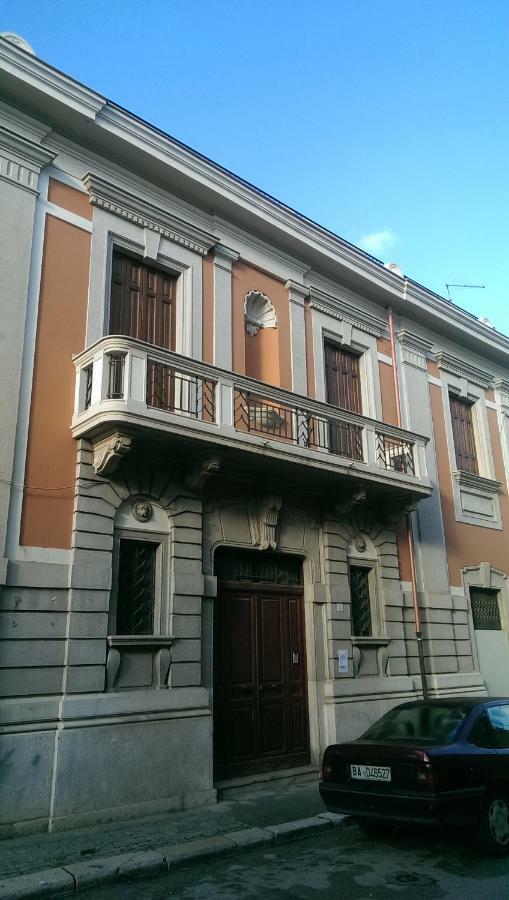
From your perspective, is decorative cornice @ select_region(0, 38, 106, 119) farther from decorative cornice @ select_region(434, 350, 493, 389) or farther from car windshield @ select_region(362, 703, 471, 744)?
decorative cornice @ select_region(434, 350, 493, 389)

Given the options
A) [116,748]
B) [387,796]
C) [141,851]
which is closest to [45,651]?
[116,748]

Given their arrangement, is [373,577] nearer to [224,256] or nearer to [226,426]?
[226,426]

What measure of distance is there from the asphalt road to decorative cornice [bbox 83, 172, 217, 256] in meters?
8.36

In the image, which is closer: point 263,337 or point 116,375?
point 116,375

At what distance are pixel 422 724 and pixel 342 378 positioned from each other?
7.42 metres

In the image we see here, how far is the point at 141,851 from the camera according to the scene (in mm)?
6309

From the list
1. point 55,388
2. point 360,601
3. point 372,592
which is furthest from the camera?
point 372,592

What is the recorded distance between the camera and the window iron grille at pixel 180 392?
8.75 meters

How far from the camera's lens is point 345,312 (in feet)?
43.4

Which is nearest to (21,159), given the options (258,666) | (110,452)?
(110,452)

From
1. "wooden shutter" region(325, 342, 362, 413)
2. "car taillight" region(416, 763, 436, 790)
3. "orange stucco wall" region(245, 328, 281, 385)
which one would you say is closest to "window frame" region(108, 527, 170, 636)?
"orange stucco wall" region(245, 328, 281, 385)

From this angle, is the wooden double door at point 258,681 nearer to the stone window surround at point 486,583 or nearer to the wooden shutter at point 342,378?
the wooden shutter at point 342,378

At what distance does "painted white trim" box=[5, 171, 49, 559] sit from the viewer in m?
7.77

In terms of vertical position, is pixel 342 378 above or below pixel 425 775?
above
